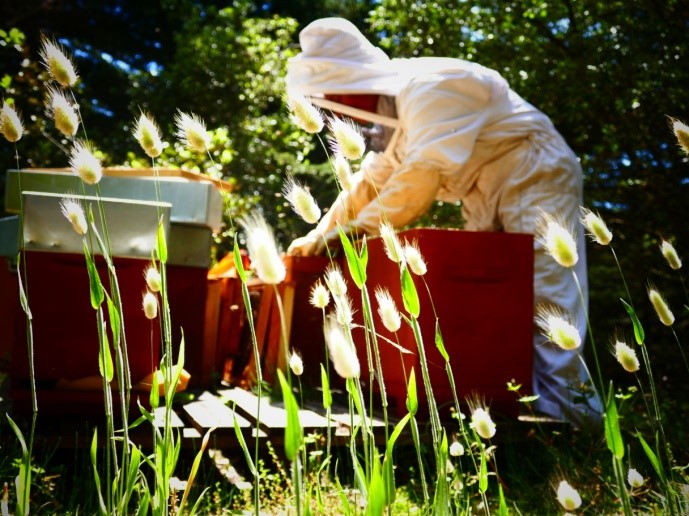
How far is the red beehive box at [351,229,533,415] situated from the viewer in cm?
271

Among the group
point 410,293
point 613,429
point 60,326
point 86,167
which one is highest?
point 86,167

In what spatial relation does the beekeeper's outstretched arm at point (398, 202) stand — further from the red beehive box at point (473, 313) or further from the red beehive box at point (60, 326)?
the red beehive box at point (60, 326)

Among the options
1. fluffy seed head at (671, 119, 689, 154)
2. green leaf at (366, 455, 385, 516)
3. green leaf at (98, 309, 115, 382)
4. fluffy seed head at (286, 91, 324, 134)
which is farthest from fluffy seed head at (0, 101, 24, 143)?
fluffy seed head at (671, 119, 689, 154)

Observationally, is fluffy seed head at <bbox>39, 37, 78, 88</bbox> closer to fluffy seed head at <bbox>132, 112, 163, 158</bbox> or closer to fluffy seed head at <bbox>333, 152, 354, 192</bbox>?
fluffy seed head at <bbox>132, 112, 163, 158</bbox>

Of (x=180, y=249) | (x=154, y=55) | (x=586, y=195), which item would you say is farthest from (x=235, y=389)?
(x=154, y=55)

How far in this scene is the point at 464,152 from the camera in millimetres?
3291

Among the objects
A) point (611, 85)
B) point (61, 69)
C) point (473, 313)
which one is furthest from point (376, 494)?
point (611, 85)

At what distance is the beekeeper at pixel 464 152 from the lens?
3.30 meters

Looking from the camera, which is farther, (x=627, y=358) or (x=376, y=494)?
(x=627, y=358)

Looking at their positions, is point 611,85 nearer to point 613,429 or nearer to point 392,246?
point 392,246

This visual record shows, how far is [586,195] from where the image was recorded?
6.11 metres

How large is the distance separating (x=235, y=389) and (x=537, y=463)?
5.28ft

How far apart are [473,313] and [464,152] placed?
88cm

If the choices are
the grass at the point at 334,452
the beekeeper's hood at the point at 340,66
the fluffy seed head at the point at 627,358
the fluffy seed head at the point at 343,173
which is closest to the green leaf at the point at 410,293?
the grass at the point at 334,452
